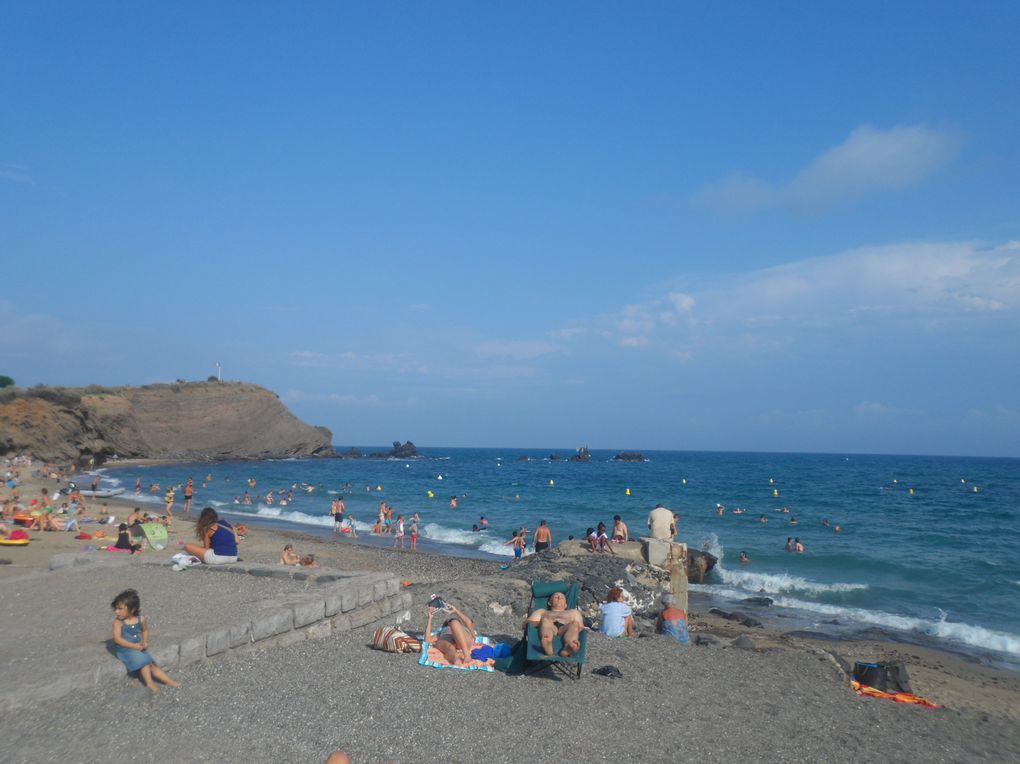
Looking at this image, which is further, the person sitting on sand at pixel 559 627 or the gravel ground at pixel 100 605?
the person sitting on sand at pixel 559 627

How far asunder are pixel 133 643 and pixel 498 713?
3051 millimetres

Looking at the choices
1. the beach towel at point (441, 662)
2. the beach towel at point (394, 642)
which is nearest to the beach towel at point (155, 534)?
the beach towel at point (394, 642)

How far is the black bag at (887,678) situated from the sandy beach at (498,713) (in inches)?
12.2

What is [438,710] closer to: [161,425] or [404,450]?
[161,425]

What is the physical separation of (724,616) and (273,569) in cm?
1020

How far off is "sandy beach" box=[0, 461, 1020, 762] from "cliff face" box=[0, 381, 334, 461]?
57383 millimetres

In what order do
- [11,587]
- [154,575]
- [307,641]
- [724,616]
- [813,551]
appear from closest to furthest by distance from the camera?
[307,641]
[11,587]
[154,575]
[724,616]
[813,551]

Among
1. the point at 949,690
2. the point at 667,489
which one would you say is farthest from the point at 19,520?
the point at 667,489

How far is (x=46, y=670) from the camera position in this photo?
5.82 metres

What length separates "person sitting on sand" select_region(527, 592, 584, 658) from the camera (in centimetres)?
757

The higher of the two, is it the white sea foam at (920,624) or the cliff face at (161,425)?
the cliff face at (161,425)

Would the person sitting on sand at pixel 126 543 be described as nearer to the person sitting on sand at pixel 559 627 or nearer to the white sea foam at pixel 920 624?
the person sitting on sand at pixel 559 627

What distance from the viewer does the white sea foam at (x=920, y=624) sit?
14695 mm

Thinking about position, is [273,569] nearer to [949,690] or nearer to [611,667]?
[611,667]
